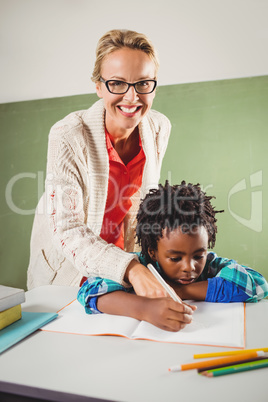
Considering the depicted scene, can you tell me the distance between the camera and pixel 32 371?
1.96 feet

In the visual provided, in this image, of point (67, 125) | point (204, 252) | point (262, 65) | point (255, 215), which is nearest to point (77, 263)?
point (204, 252)

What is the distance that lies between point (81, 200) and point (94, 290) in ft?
1.28

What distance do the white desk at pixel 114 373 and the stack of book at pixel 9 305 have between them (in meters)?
0.08

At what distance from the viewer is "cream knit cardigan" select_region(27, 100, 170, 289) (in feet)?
3.15

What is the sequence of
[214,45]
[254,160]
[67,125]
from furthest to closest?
1. [254,160]
2. [214,45]
3. [67,125]

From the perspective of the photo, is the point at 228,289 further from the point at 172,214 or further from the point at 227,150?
the point at 227,150

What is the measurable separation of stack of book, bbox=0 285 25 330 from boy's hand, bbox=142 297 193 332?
0.96ft

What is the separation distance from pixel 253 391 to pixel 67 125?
1045 mm

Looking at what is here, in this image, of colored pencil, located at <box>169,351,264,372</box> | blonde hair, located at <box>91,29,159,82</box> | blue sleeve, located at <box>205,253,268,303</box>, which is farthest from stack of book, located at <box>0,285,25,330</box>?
blonde hair, located at <box>91,29,159,82</box>

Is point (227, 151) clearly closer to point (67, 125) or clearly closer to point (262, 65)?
point (262, 65)

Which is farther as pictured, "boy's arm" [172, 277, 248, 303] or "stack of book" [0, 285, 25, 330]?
"boy's arm" [172, 277, 248, 303]

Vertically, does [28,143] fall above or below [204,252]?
above

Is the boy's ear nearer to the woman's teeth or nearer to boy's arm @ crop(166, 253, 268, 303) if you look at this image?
boy's arm @ crop(166, 253, 268, 303)

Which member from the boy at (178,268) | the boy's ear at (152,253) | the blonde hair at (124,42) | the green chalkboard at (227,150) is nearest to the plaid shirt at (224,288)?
the boy at (178,268)
